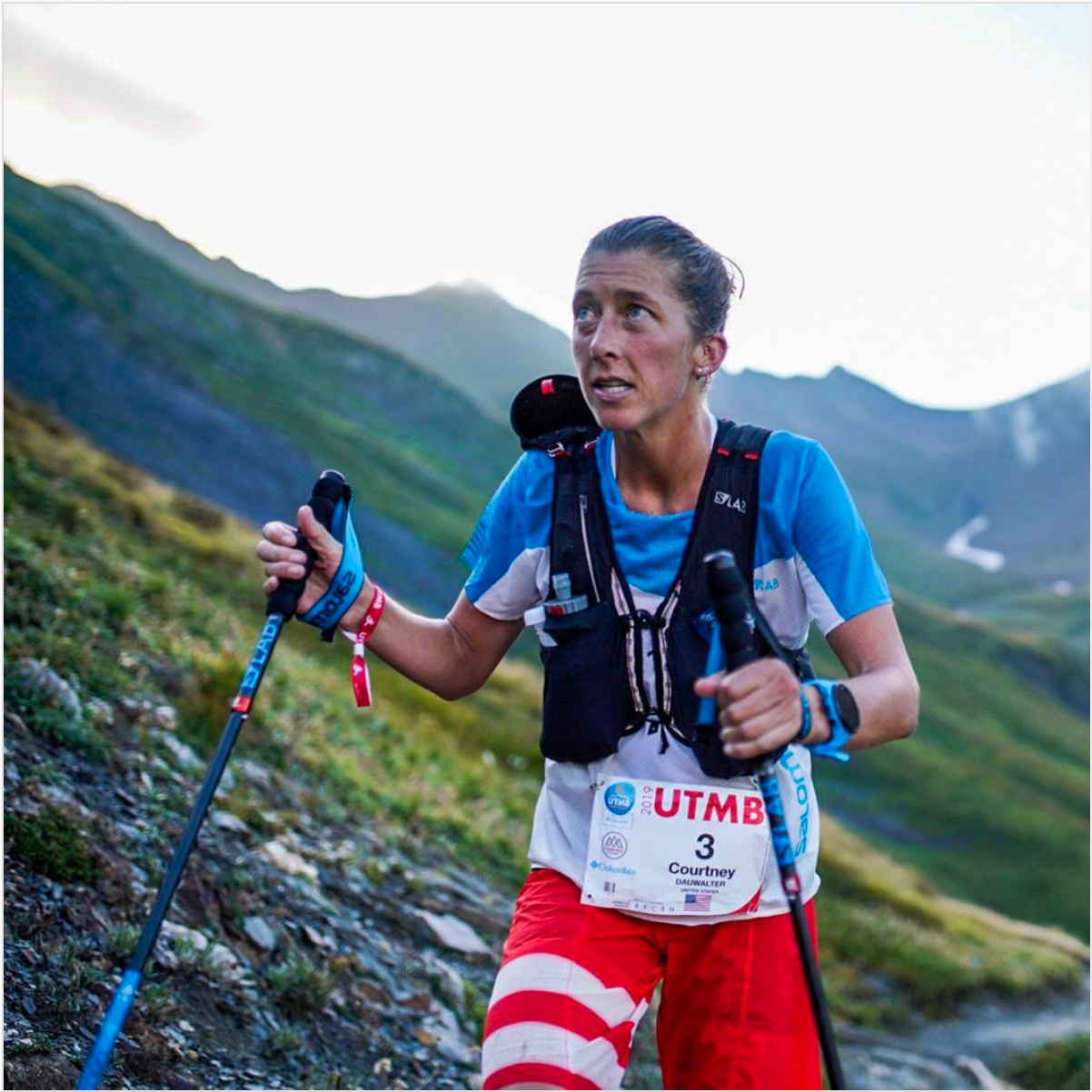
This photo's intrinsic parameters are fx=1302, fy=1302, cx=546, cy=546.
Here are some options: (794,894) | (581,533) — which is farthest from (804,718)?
(581,533)

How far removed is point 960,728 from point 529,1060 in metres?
95.6

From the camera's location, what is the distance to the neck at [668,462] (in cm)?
452

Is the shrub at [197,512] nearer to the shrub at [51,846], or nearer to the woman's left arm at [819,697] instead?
the shrub at [51,846]

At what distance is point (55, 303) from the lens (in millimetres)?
80812

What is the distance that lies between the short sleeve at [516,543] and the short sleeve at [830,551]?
3.01 ft

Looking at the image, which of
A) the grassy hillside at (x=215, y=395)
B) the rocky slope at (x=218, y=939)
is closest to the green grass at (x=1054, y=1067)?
the rocky slope at (x=218, y=939)

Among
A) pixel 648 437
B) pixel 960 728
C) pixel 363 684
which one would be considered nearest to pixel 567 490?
pixel 648 437

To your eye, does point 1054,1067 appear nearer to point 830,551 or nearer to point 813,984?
point 813,984

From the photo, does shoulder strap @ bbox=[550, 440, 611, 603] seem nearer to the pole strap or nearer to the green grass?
the pole strap

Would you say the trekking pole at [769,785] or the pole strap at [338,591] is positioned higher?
the pole strap at [338,591]

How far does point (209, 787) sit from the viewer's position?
164 inches

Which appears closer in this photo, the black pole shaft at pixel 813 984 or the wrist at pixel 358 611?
the black pole shaft at pixel 813 984

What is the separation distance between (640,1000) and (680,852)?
20.2 inches

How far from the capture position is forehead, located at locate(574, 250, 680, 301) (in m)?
4.48
